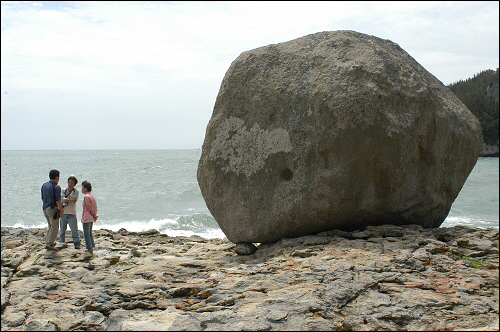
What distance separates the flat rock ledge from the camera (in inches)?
128

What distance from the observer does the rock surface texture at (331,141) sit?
527 centimetres

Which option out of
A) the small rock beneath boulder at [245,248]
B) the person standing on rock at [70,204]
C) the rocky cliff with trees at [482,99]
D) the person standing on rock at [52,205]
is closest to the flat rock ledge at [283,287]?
the small rock beneath boulder at [245,248]

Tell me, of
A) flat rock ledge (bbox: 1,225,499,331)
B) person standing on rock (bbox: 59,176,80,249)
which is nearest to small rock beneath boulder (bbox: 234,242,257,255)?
flat rock ledge (bbox: 1,225,499,331)

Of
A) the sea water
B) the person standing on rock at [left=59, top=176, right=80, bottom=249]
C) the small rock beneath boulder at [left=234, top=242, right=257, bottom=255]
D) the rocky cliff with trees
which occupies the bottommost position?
the sea water

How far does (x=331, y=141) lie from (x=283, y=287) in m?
2.02

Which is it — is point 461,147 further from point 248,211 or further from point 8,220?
point 8,220

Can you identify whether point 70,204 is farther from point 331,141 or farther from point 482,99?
point 482,99

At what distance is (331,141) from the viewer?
5.25 meters

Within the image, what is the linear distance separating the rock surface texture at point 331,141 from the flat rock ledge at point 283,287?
39cm

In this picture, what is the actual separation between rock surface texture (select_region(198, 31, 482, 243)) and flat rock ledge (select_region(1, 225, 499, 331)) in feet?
1.27

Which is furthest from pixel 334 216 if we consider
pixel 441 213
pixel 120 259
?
pixel 120 259

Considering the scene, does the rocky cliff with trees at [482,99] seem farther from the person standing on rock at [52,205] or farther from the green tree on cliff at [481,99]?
the person standing on rock at [52,205]

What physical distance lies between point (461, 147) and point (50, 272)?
5.60 m

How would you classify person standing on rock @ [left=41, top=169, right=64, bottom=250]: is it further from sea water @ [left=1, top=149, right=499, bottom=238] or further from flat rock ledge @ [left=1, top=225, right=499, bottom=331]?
sea water @ [left=1, top=149, right=499, bottom=238]
